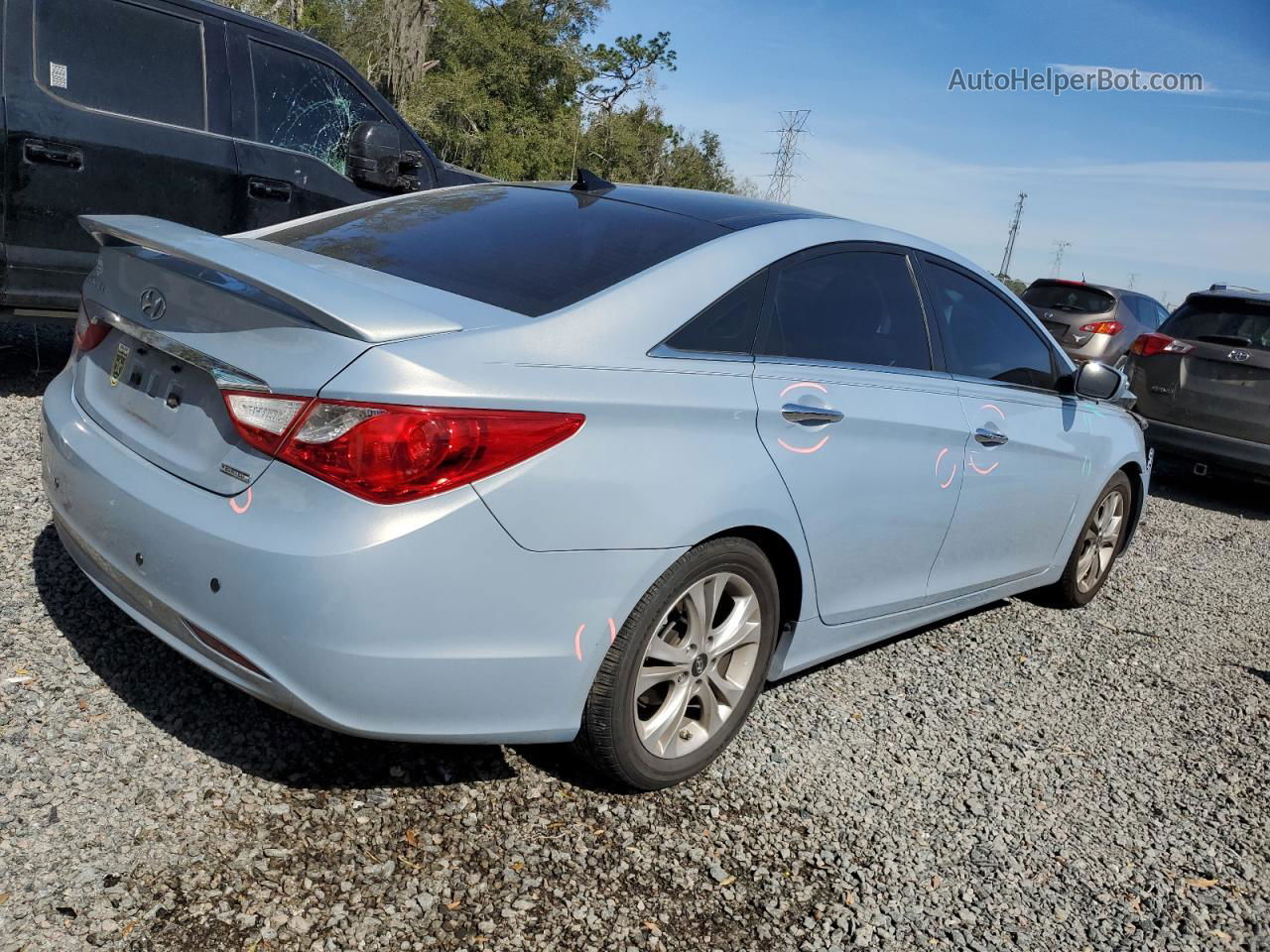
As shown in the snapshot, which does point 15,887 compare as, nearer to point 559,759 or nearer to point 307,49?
point 559,759

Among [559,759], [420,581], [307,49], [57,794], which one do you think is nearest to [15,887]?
[57,794]

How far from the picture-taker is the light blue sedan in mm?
2156

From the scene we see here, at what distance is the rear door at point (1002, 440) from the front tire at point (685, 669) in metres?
1.04

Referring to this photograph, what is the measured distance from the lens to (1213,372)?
26.9ft

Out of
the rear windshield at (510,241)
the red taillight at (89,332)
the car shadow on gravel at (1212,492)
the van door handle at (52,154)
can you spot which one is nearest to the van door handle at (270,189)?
the van door handle at (52,154)

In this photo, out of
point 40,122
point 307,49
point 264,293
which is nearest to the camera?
point 264,293

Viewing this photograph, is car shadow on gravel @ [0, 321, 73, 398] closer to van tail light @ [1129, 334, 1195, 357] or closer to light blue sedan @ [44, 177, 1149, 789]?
light blue sedan @ [44, 177, 1149, 789]

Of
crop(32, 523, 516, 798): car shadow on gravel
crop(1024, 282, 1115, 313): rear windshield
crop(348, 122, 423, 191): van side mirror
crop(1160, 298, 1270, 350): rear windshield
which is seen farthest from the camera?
crop(1024, 282, 1115, 313): rear windshield

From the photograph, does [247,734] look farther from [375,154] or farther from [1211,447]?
[1211,447]

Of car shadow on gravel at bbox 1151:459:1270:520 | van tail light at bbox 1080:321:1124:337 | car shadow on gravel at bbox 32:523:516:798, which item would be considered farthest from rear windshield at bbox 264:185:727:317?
van tail light at bbox 1080:321:1124:337

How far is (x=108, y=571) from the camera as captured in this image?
2.54 meters

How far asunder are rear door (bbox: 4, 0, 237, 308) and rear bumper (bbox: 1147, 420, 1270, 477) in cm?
693

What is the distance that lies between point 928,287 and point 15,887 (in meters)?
3.11

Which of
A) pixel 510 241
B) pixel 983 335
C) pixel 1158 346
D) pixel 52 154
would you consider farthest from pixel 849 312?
pixel 1158 346
